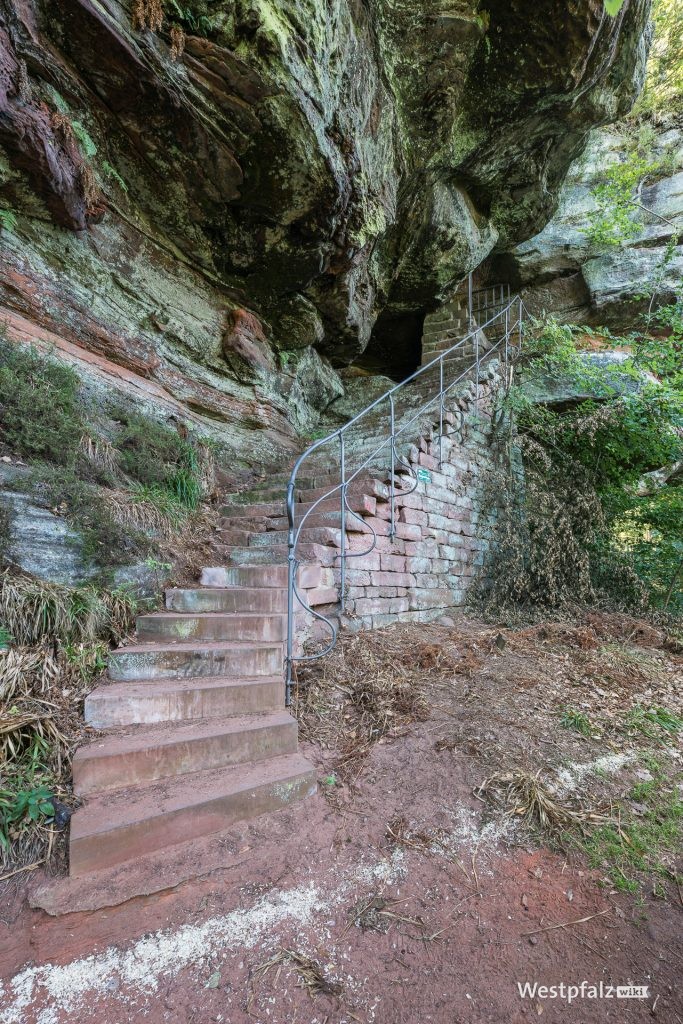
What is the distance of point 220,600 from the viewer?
10.5 ft

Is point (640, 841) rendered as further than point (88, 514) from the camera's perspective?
No

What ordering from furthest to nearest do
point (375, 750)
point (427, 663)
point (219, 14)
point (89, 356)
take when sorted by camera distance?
1. point (89, 356)
2. point (219, 14)
3. point (427, 663)
4. point (375, 750)

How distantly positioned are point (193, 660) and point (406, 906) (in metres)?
1.56

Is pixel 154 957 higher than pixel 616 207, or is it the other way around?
pixel 616 207

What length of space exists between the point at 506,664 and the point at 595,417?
378 centimetres

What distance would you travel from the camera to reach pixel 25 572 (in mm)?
2518

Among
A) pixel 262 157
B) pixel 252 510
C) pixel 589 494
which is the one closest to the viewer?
pixel 252 510

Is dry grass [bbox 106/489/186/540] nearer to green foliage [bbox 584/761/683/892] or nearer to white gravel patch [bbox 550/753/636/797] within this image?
white gravel patch [bbox 550/753/636/797]

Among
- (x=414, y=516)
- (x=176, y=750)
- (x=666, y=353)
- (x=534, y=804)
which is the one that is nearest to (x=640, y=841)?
(x=534, y=804)

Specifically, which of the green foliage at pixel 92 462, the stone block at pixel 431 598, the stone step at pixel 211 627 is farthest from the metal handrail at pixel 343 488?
the green foliage at pixel 92 462

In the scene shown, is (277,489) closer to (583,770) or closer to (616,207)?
(583,770)

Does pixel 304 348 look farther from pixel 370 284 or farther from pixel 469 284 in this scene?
pixel 469 284

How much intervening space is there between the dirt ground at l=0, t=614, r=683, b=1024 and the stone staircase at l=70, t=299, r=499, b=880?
0.16 metres

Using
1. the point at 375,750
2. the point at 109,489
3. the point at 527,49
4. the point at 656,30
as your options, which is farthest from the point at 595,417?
the point at 656,30
